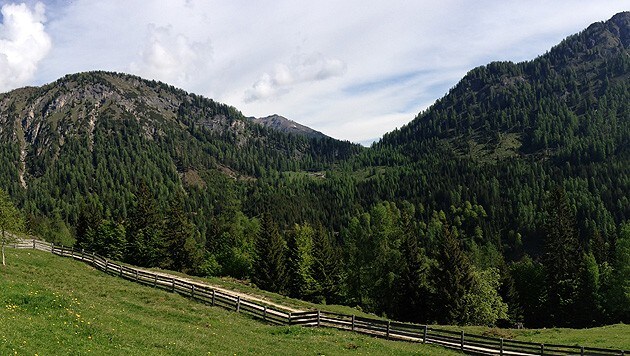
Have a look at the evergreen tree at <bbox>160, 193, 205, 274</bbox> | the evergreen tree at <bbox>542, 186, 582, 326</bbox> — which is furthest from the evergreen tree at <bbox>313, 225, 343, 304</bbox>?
the evergreen tree at <bbox>542, 186, 582, 326</bbox>

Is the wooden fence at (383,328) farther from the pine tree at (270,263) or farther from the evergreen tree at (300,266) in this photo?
the evergreen tree at (300,266)

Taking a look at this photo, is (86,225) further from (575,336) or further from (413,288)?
(575,336)

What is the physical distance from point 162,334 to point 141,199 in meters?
70.8

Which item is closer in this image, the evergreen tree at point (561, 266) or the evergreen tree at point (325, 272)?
the evergreen tree at point (325, 272)

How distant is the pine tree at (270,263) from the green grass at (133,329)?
31076 mm

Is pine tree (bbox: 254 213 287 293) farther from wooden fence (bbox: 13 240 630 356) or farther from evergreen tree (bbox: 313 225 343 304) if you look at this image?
wooden fence (bbox: 13 240 630 356)

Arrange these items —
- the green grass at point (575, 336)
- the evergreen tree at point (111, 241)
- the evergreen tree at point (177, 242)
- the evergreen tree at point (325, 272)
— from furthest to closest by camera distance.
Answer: the evergreen tree at point (111, 241), the evergreen tree at point (177, 242), the evergreen tree at point (325, 272), the green grass at point (575, 336)

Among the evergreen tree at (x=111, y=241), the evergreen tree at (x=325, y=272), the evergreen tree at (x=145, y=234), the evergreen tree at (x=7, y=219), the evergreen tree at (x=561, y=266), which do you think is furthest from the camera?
the evergreen tree at (x=111, y=241)

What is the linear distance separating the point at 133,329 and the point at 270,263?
176 ft

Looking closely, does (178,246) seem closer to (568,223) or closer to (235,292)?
(235,292)

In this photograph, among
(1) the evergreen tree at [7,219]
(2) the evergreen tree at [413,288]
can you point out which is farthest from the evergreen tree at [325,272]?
(1) the evergreen tree at [7,219]

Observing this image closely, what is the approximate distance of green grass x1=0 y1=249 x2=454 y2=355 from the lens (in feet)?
60.6

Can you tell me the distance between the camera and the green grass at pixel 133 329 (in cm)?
1848

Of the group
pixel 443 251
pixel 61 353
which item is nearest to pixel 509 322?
pixel 443 251
